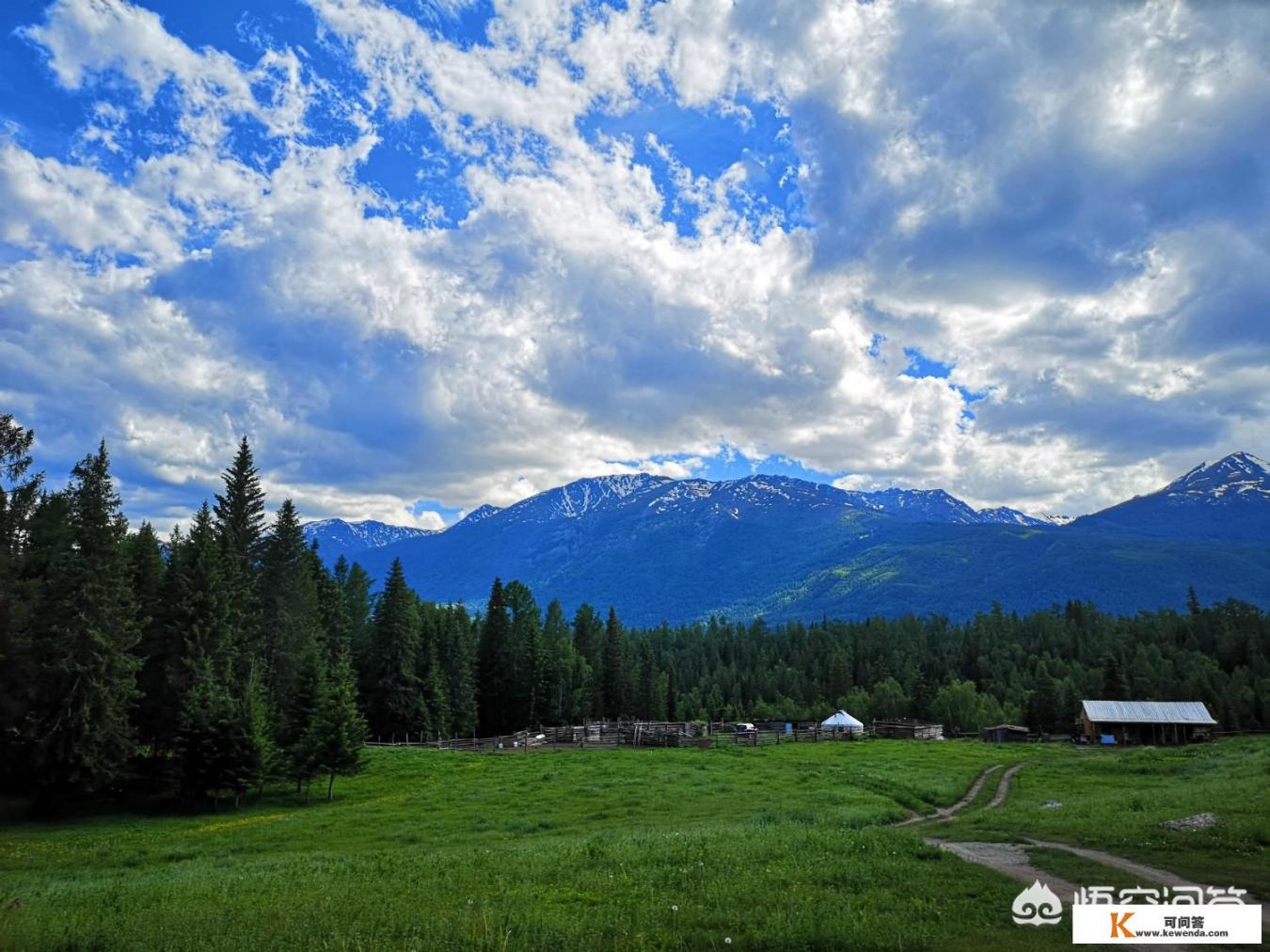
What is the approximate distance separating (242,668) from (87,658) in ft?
49.3

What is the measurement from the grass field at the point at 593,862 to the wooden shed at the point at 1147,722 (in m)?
54.5

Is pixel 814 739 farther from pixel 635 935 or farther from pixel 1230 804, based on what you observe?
pixel 635 935

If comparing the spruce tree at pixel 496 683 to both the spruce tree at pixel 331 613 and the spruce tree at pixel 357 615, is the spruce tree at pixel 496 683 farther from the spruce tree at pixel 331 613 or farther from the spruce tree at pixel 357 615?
the spruce tree at pixel 331 613

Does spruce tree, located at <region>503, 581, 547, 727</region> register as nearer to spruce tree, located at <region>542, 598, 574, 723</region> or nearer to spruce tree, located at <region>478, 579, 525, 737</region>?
spruce tree, located at <region>478, 579, 525, 737</region>

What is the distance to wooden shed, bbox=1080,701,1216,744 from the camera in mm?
97438

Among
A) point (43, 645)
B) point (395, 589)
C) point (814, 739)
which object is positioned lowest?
point (814, 739)

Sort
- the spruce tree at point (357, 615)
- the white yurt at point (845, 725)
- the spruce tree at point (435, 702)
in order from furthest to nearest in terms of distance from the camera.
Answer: the white yurt at point (845, 725), the spruce tree at point (357, 615), the spruce tree at point (435, 702)

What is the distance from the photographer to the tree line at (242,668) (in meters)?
42.1

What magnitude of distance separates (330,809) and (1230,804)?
138 ft

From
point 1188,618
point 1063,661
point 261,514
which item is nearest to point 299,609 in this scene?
point 261,514

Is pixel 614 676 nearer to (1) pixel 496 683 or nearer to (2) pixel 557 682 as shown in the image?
(2) pixel 557 682

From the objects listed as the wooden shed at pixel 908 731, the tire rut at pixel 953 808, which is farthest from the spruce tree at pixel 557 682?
the tire rut at pixel 953 808

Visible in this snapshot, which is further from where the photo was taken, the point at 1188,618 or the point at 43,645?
the point at 1188,618

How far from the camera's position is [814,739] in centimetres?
9106
